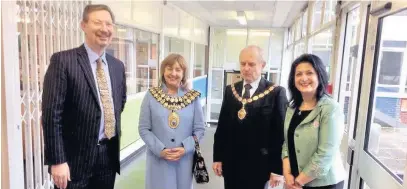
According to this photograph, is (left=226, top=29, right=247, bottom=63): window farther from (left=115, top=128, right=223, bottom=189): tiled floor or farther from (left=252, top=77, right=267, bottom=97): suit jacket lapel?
(left=252, top=77, right=267, bottom=97): suit jacket lapel

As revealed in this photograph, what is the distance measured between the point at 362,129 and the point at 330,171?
69cm

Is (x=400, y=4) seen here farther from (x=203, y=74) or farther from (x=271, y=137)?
(x=203, y=74)

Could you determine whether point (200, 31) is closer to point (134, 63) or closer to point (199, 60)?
point (199, 60)

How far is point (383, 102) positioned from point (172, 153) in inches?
55.7

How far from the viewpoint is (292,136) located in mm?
1582

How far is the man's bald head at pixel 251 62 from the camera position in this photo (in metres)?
1.73

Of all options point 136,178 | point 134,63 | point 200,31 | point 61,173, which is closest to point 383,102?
point 61,173

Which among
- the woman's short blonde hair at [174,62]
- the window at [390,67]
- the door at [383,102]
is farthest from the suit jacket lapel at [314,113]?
the woman's short blonde hair at [174,62]

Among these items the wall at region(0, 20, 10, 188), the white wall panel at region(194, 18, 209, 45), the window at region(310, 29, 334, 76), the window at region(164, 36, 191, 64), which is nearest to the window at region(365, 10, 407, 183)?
the window at region(310, 29, 334, 76)

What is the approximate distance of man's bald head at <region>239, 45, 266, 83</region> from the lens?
68.1 inches

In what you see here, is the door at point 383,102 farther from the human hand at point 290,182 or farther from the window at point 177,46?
the window at point 177,46

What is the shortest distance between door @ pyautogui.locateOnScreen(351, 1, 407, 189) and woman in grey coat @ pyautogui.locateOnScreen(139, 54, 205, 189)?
1.13 metres

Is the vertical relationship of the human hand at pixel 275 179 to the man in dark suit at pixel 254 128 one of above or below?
below

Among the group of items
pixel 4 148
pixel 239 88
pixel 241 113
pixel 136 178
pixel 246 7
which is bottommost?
pixel 136 178
